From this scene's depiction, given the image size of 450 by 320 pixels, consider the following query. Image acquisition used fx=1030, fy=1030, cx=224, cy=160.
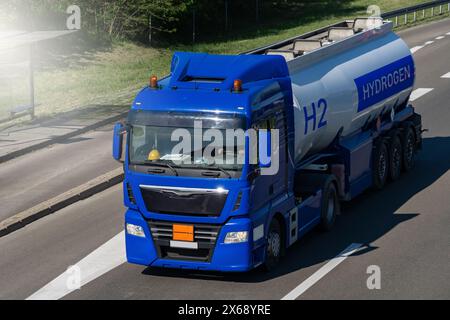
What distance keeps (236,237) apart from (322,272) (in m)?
1.69

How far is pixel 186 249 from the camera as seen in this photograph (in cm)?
1528

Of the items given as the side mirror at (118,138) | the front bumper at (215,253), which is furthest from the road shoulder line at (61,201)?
the side mirror at (118,138)

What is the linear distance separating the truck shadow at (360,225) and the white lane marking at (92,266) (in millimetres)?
788

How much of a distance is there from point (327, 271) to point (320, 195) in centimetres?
228

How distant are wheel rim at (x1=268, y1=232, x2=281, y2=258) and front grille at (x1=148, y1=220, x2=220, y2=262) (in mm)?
1120

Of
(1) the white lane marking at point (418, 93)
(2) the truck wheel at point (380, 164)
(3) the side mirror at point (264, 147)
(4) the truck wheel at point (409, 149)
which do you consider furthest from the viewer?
(1) the white lane marking at point (418, 93)

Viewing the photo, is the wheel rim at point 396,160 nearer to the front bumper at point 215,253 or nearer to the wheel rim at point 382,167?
the wheel rim at point 382,167

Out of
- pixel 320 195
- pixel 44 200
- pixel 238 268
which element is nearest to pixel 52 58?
pixel 44 200

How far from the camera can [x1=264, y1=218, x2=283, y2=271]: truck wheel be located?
51.8 ft

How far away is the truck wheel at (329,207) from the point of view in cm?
1806

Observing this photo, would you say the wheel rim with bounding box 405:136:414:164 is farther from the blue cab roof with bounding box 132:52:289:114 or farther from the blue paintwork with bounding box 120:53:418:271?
the blue cab roof with bounding box 132:52:289:114

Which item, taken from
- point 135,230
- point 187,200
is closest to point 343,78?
point 187,200

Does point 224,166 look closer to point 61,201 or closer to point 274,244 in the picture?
point 274,244

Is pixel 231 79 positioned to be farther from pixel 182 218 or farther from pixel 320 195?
pixel 320 195
